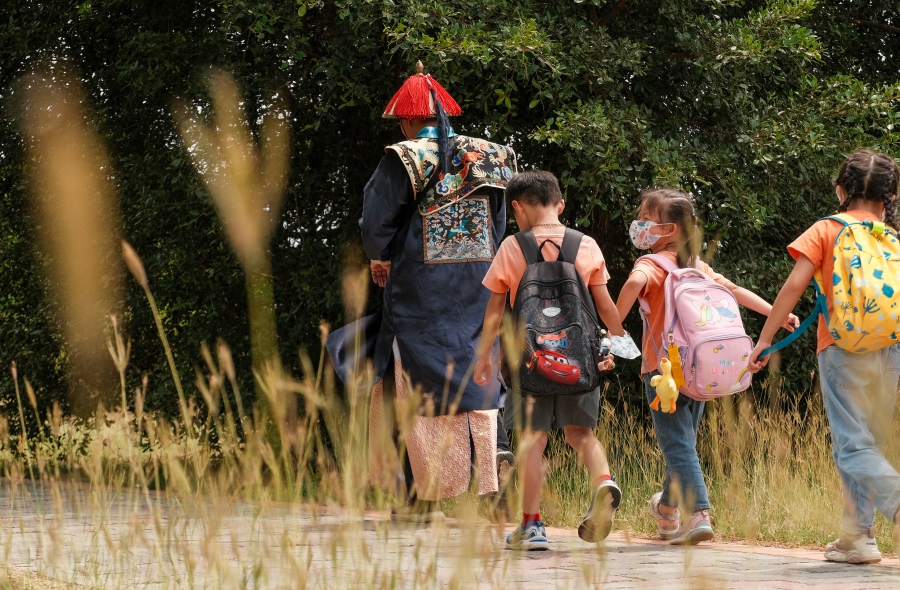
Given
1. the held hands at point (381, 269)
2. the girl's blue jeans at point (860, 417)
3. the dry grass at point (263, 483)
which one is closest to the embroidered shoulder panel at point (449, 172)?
the held hands at point (381, 269)

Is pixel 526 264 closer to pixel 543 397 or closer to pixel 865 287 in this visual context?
pixel 543 397

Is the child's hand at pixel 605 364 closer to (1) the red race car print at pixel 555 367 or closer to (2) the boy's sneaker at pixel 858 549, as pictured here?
(1) the red race car print at pixel 555 367

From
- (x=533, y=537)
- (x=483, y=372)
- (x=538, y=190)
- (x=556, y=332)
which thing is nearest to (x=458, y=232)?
(x=538, y=190)

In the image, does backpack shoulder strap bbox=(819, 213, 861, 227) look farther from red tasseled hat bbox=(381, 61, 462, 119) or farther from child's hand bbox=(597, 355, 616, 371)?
red tasseled hat bbox=(381, 61, 462, 119)

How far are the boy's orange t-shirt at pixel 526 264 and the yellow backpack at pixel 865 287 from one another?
0.94 metres

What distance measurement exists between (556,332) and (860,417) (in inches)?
45.4

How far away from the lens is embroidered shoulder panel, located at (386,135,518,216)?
5.43 metres

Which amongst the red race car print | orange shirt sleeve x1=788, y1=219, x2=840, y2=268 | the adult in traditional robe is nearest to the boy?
the red race car print

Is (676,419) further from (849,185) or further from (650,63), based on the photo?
(650,63)

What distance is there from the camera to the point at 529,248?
459cm

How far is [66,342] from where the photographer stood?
891 centimetres

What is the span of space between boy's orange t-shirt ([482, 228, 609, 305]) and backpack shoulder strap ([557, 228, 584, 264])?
0.02 meters

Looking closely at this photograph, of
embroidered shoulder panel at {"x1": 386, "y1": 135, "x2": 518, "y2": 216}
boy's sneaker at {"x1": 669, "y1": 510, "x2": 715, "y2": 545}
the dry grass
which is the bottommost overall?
boy's sneaker at {"x1": 669, "y1": 510, "x2": 715, "y2": 545}

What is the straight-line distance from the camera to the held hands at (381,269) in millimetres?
5648
